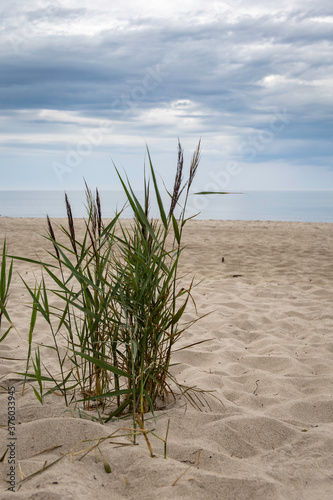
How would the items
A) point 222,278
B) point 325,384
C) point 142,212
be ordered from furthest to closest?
point 222,278, point 325,384, point 142,212

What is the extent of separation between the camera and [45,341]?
10.6 feet

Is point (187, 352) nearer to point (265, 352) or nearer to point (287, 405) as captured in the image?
point (265, 352)

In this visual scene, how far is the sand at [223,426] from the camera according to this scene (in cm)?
141

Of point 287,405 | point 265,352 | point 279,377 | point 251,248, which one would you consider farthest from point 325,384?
point 251,248

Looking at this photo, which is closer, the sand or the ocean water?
the sand

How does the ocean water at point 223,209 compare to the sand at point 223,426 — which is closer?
the sand at point 223,426

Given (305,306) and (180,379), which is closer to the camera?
(180,379)

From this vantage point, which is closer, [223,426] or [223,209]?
[223,426]

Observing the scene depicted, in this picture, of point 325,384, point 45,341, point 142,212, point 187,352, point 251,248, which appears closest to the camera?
point 142,212

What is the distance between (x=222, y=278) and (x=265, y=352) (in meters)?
2.78

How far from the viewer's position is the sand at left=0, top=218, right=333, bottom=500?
1.41 meters

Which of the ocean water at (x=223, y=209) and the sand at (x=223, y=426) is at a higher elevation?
the ocean water at (x=223, y=209)

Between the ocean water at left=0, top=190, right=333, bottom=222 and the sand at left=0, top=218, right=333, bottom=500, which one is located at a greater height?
the ocean water at left=0, top=190, right=333, bottom=222

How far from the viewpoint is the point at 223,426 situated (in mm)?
1813
